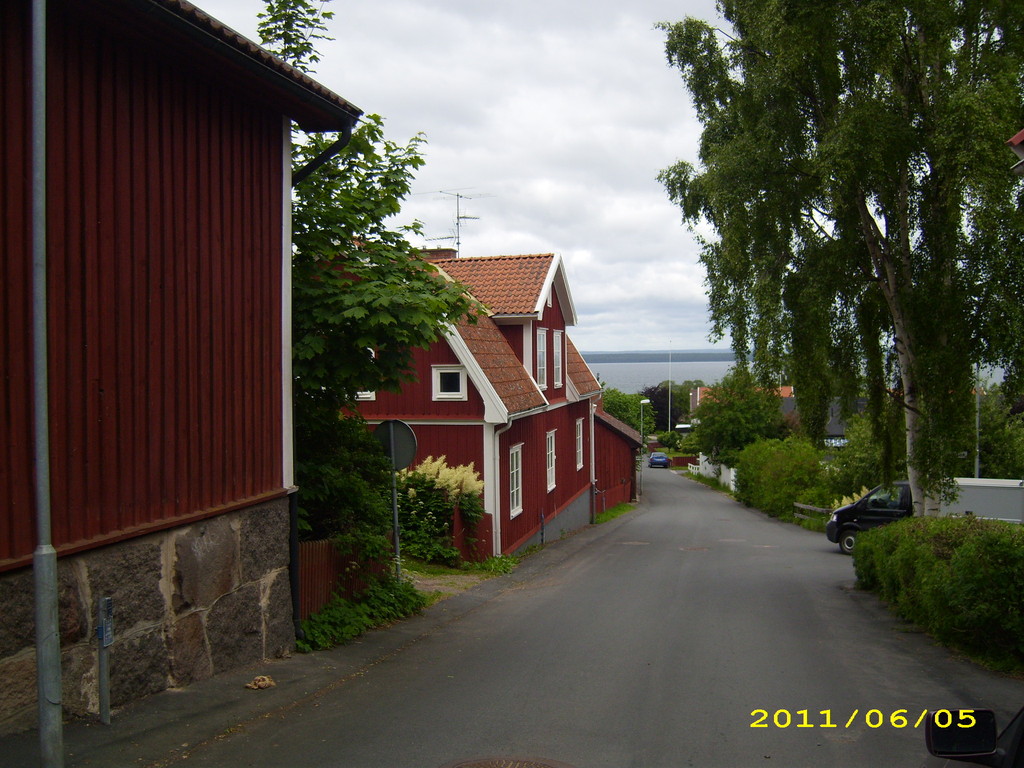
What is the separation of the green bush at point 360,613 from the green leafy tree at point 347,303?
676 millimetres

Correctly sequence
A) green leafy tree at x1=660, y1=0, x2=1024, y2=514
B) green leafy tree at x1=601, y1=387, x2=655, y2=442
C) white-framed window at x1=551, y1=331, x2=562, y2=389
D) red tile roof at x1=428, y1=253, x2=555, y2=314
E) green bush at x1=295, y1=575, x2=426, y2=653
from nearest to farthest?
green bush at x1=295, y1=575, x2=426, y2=653 < green leafy tree at x1=660, y1=0, x2=1024, y2=514 < red tile roof at x1=428, y1=253, x2=555, y2=314 < white-framed window at x1=551, y1=331, x2=562, y2=389 < green leafy tree at x1=601, y1=387, x2=655, y2=442

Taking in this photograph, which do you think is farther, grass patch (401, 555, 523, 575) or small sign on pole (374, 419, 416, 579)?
grass patch (401, 555, 523, 575)

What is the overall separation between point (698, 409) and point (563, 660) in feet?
153

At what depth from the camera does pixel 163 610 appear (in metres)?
6.78

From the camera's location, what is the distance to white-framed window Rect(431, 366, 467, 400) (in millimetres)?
18078

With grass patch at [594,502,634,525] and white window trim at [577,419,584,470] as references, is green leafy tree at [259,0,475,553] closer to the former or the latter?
white window trim at [577,419,584,470]

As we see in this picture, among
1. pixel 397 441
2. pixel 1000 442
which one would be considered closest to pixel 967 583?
pixel 397 441

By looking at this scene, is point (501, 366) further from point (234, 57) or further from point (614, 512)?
point (614, 512)

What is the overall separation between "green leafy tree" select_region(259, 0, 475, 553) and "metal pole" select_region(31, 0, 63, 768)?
436 centimetres

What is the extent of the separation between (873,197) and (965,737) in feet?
40.0

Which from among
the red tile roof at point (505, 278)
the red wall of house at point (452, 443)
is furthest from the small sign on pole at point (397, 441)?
the red tile roof at point (505, 278)

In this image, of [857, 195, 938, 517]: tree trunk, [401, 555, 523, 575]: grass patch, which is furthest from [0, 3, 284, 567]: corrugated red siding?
[857, 195, 938, 517]: tree trunk

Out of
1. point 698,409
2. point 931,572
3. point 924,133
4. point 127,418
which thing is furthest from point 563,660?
point 698,409

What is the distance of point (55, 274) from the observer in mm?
5797
